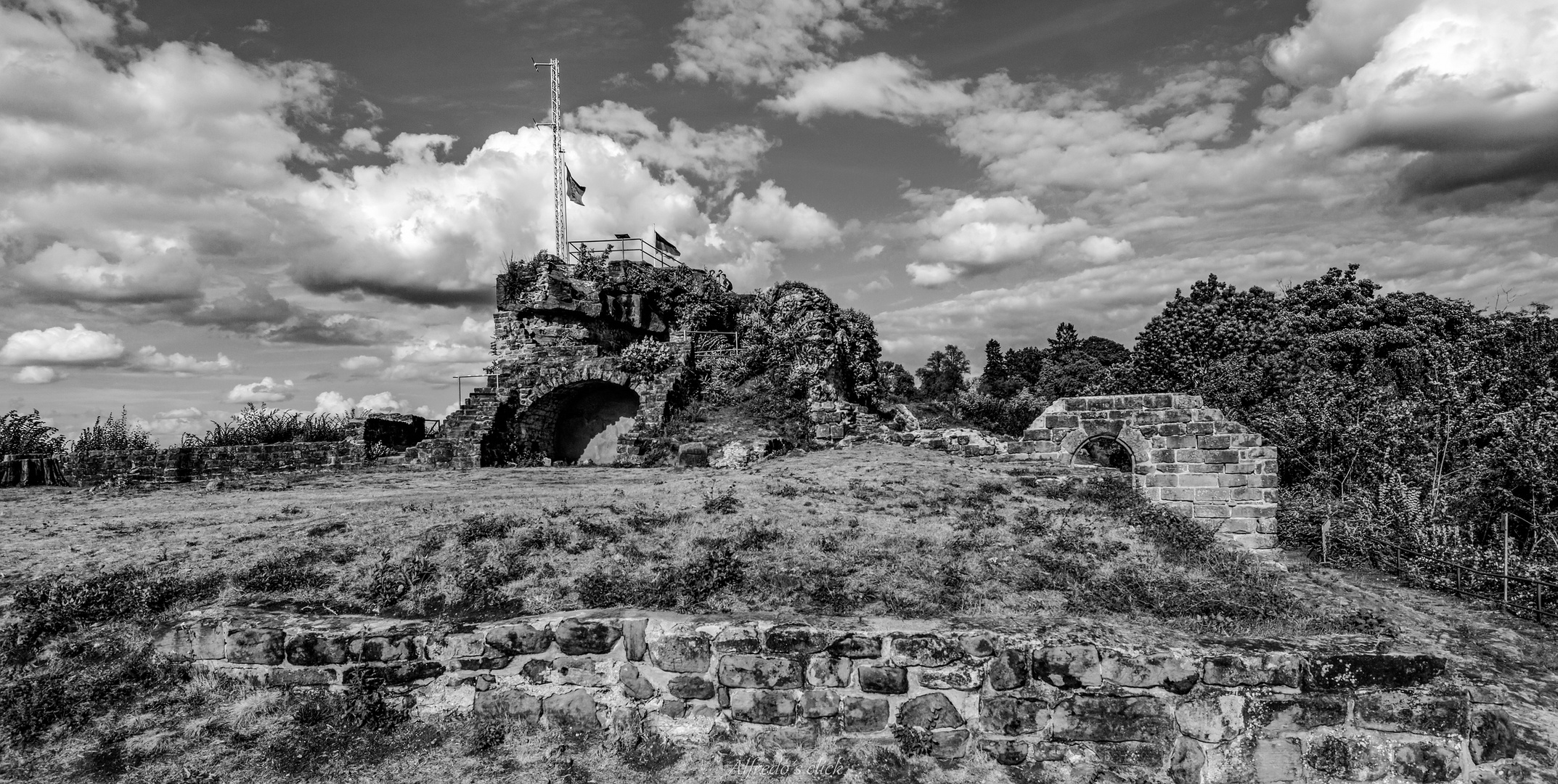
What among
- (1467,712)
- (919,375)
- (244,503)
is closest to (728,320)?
(244,503)

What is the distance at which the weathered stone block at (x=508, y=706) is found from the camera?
15.5 feet

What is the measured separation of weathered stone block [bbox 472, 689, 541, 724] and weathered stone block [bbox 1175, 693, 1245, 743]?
12.4 ft

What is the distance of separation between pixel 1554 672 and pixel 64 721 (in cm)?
1020

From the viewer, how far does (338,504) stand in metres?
9.57

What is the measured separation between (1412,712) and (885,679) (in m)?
2.91

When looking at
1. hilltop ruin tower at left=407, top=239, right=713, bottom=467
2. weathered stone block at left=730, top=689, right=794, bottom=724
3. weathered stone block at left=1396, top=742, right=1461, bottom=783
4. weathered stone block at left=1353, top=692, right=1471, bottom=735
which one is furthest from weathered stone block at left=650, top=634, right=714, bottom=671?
hilltop ruin tower at left=407, top=239, right=713, bottom=467

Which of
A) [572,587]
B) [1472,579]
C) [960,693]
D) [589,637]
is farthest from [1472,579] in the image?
[589,637]

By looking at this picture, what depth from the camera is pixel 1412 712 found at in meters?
4.32

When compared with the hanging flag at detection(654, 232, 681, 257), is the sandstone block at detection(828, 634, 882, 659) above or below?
below

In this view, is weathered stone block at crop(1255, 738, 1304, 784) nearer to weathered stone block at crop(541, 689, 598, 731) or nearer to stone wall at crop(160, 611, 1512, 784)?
stone wall at crop(160, 611, 1512, 784)

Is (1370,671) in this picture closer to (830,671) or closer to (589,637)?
(830,671)

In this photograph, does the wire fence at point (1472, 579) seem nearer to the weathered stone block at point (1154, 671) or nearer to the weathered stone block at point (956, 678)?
the weathered stone block at point (1154, 671)

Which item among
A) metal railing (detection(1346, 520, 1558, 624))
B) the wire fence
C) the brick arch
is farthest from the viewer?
the brick arch

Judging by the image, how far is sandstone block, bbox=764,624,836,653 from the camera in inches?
178
